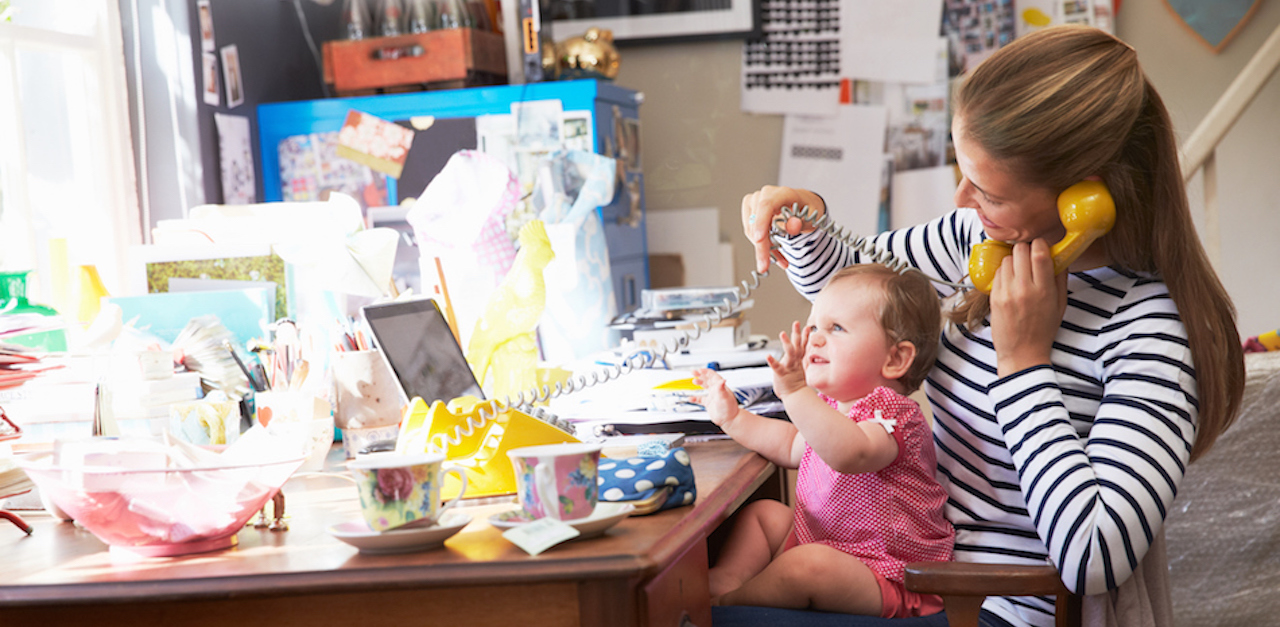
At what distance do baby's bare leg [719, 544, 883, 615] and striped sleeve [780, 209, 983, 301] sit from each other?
411 mm

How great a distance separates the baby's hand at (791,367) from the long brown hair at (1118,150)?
0.95 feet

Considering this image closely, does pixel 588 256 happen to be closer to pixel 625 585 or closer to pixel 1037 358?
pixel 1037 358

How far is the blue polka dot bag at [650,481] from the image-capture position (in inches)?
40.6

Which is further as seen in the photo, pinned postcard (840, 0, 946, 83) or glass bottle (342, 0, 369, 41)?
pinned postcard (840, 0, 946, 83)

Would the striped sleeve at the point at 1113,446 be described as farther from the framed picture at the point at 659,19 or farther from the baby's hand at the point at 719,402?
the framed picture at the point at 659,19

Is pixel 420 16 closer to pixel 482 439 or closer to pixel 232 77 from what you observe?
pixel 232 77

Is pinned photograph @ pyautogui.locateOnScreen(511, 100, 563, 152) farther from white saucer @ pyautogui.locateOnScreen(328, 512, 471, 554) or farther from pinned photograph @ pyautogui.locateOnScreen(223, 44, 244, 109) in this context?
white saucer @ pyautogui.locateOnScreen(328, 512, 471, 554)

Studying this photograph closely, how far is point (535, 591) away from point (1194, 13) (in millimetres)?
2287

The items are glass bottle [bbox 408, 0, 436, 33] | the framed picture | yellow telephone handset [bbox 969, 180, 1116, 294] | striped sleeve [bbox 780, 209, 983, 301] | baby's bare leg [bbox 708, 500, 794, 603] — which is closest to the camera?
yellow telephone handset [bbox 969, 180, 1116, 294]

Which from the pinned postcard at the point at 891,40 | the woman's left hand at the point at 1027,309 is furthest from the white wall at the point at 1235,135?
the woman's left hand at the point at 1027,309

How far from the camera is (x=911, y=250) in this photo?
4.83 ft

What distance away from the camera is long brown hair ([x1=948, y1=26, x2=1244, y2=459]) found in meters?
1.09

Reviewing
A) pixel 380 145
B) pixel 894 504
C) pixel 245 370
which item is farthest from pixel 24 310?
pixel 894 504

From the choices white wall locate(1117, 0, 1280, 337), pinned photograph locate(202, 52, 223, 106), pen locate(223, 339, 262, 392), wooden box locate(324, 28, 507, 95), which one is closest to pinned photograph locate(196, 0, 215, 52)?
pinned photograph locate(202, 52, 223, 106)
